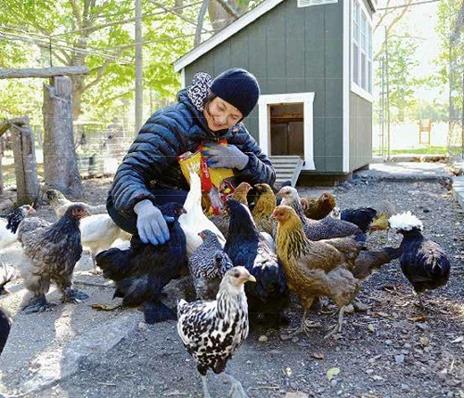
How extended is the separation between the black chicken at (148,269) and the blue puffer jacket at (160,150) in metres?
0.29

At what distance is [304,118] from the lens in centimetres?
859

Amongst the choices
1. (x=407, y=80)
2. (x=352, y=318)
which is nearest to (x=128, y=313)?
(x=352, y=318)

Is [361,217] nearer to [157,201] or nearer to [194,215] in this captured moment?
[194,215]

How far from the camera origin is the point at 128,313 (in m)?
3.06

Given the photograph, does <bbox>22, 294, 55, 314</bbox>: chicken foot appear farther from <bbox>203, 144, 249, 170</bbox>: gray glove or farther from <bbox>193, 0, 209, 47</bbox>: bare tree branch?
<bbox>193, 0, 209, 47</bbox>: bare tree branch

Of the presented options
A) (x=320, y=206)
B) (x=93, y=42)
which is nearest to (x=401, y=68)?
(x=93, y=42)

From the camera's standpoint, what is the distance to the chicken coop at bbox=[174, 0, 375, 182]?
27.1ft

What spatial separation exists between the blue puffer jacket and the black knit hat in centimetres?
33

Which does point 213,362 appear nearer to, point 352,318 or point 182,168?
point 352,318

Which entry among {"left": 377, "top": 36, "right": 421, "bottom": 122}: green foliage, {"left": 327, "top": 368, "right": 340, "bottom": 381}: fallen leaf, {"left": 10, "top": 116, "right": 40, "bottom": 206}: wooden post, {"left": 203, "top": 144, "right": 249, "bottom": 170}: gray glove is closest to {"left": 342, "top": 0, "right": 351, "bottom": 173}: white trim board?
{"left": 10, "top": 116, "right": 40, "bottom": 206}: wooden post

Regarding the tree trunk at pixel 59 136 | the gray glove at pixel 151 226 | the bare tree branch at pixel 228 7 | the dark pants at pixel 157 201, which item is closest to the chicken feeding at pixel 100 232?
the dark pants at pixel 157 201

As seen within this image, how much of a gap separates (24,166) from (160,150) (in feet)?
16.5

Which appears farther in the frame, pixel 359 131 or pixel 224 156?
pixel 359 131

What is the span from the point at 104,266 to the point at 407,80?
2800cm
